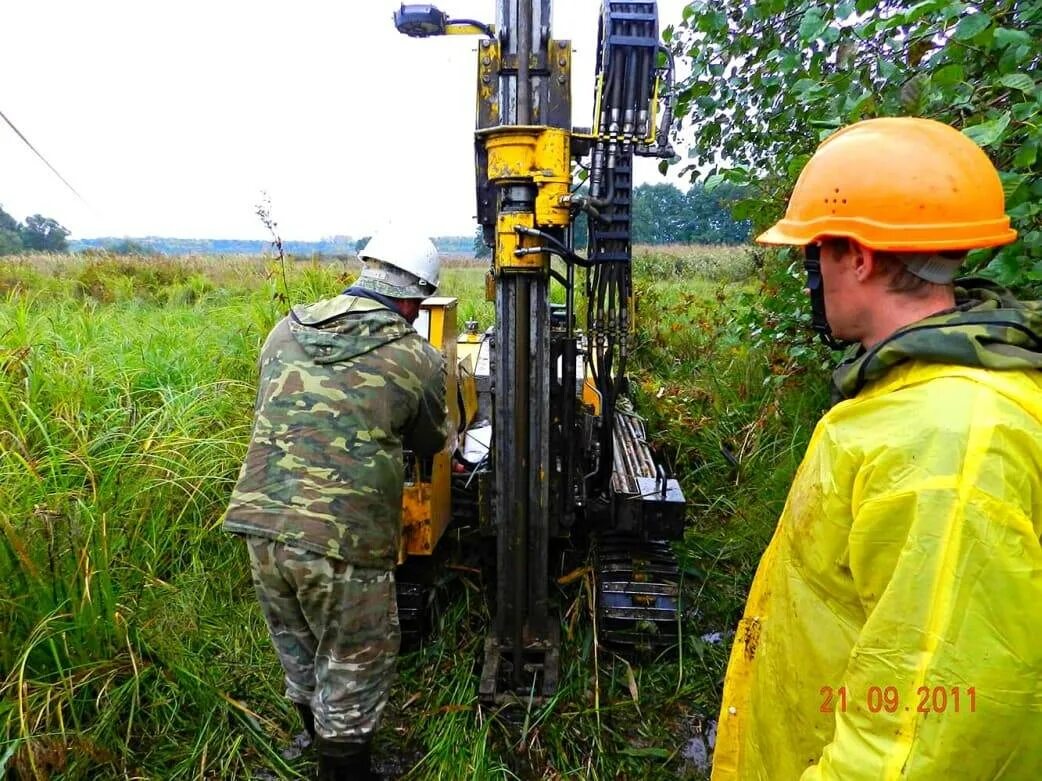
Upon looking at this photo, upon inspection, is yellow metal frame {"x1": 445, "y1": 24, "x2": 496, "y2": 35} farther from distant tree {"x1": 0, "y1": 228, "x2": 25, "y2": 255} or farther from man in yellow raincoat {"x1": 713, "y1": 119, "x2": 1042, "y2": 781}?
distant tree {"x1": 0, "y1": 228, "x2": 25, "y2": 255}

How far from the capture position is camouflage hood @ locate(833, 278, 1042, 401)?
0.99 m

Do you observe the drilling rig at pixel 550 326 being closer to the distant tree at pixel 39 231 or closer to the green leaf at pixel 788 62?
the green leaf at pixel 788 62

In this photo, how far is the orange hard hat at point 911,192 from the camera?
110 cm

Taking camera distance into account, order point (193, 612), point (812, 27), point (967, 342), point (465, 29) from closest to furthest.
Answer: point (967, 342) → point (812, 27) → point (465, 29) → point (193, 612)

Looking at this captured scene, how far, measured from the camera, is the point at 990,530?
0.87 meters

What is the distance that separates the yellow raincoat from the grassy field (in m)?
2.28

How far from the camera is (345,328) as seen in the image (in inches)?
96.4

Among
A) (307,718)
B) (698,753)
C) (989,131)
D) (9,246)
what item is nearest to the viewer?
(989,131)

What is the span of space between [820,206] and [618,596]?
273 centimetres

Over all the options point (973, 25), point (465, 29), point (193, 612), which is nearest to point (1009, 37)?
point (973, 25)

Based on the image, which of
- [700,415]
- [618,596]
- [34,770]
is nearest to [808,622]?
Answer: [618,596]

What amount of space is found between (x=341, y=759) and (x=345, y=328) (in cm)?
170

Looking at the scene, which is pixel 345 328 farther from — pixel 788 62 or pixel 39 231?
pixel 39 231
